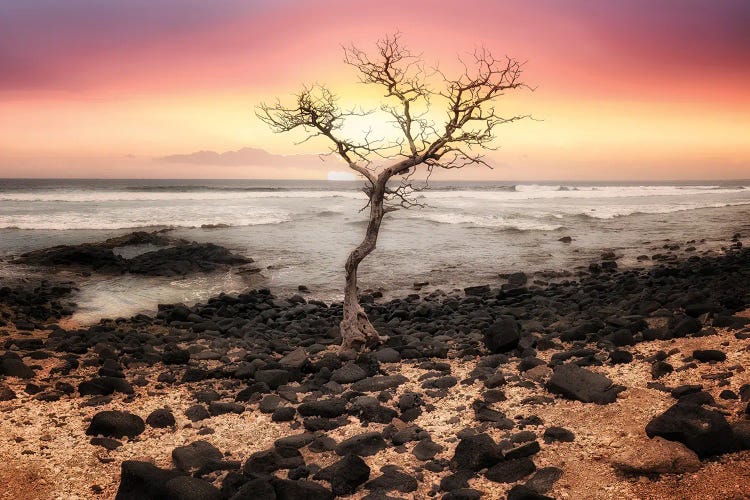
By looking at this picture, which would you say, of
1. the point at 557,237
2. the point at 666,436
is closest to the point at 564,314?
the point at 666,436

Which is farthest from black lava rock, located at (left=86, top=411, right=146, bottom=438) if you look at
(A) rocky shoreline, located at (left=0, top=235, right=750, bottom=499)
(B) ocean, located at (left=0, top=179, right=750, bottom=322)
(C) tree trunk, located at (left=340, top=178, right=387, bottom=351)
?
(B) ocean, located at (left=0, top=179, right=750, bottom=322)

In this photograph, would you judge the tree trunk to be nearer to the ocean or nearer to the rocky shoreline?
the rocky shoreline

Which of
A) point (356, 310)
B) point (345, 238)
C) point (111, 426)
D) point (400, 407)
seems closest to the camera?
point (111, 426)

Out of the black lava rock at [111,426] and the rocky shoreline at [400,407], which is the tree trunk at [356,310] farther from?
the black lava rock at [111,426]

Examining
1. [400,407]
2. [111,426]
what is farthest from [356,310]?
[111,426]

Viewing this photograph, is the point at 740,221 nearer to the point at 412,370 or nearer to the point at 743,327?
the point at 743,327

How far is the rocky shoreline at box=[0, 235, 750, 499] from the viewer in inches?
254

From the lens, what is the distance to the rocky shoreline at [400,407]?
6.46 meters

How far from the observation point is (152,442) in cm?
836

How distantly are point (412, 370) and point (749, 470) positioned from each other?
20.4 feet

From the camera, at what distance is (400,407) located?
29.9 feet

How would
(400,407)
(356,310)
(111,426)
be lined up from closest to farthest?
Result: (111,426) < (400,407) < (356,310)

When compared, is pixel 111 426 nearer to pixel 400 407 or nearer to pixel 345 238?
pixel 400 407

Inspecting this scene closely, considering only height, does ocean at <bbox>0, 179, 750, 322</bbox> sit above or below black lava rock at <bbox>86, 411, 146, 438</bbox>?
above
